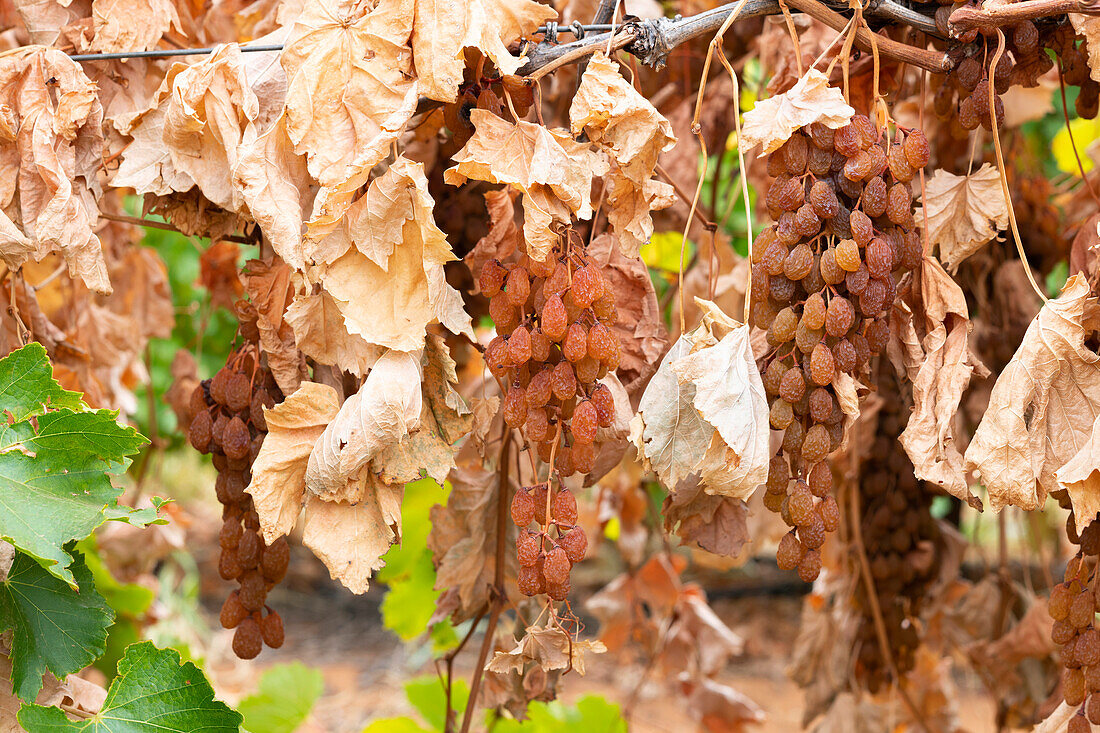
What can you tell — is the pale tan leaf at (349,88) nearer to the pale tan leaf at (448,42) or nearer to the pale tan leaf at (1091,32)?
the pale tan leaf at (448,42)

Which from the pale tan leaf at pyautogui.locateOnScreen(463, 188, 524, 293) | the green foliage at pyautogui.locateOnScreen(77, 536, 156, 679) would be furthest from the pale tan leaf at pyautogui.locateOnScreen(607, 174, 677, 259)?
the green foliage at pyautogui.locateOnScreen(77, 536, 156, 679)

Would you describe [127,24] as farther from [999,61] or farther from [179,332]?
[179,332]

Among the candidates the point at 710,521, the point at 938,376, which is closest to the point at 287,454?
the point at 710,521

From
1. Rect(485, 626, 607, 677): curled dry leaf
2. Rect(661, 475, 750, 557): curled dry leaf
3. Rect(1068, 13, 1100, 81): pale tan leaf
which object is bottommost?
Rect(485, 626, 607, 677): curled dry leaf

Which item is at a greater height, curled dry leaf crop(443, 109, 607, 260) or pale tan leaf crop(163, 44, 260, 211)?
curled dry leaf crop(443, 109, 607, 260)

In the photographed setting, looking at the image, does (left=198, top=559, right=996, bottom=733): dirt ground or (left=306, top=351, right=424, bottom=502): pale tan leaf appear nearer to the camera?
(left=306, top=351, right=424, bottom=502): pale tan leaf

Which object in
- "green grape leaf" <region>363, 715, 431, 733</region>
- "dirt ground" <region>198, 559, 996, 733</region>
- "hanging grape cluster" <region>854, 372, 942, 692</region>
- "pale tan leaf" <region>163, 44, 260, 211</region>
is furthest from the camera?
"dirt ground" <region>198, 559, 996, 733</region>

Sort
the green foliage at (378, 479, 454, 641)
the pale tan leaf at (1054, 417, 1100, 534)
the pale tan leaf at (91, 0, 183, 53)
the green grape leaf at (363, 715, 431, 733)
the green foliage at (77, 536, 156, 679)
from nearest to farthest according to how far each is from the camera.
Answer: the pale tan leaf at (1054, 417, 1100, 534), the pale tan leaf at (91, 0, 183, 53), the green grape leaf at (363, 715, 431, 733), the green foliage at (378, 479, 454, 641), the green foliage at (77, 536, 156, 679)

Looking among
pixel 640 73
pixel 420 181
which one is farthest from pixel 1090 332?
pixel 640 73

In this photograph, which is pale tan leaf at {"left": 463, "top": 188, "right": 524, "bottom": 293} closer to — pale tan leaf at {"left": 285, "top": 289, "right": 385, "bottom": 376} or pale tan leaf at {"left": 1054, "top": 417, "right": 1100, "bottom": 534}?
pale tan leaf at {"left": 285, "top": 289, "right": 385, "bottom": 376}

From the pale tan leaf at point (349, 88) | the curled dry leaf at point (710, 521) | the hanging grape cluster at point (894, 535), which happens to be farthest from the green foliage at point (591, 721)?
the pale tan leaf at point (349, 88)
